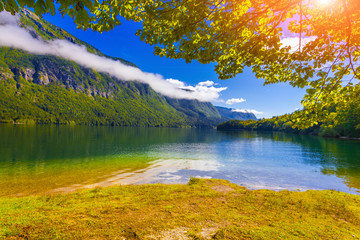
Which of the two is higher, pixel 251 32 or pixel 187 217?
pixel 251 32

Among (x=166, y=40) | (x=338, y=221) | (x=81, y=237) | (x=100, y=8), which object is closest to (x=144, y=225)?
(x=81, y=237)

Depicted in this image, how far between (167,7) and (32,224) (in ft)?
32.8

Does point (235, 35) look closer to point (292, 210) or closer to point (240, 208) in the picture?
point (240, 208)

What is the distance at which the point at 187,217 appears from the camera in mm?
8914

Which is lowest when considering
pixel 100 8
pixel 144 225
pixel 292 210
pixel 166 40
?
pixel 292 210

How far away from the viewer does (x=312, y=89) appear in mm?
7688

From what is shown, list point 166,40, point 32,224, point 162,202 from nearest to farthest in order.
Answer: point 166,40 < point 32,224 < point 162,202

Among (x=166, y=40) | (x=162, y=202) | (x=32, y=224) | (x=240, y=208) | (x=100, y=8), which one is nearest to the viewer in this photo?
(x=100, y=8)

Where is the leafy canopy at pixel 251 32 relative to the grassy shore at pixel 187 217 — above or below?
above

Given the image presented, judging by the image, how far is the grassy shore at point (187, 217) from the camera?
691 cm

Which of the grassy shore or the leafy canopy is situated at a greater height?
the leafy canopy

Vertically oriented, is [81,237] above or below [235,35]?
below

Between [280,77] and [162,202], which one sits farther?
[162,202]

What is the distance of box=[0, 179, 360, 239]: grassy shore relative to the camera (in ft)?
22.7
